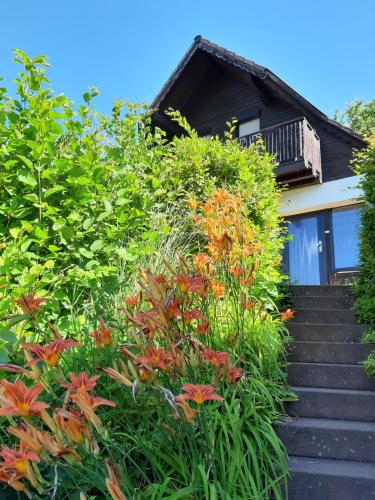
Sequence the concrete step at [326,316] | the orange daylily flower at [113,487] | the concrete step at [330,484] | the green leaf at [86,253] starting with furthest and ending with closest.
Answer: the concrete step at [326,316], the green leaf at [86,253], the concrete step at [330,484], the orange daylily flower at [113,487]

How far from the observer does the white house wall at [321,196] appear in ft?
32.3

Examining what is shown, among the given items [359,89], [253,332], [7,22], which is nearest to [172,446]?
[253,332]

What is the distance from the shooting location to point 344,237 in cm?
979

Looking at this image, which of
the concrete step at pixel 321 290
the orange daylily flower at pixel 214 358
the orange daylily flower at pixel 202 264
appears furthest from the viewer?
the concrete step at pixel 321 290

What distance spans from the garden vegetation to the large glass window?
6127 millimetres

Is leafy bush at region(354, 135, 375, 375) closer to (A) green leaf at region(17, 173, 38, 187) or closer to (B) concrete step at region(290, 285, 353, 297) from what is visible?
(B) concrete step at region(290, 285, 353, 297)

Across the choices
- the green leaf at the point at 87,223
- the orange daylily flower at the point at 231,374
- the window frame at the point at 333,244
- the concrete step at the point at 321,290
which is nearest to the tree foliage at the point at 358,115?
the window frame at the point at 333,244

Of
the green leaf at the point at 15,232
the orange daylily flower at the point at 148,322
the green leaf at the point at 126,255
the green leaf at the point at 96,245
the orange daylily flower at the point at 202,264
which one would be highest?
the green leaf at the point at 15,232

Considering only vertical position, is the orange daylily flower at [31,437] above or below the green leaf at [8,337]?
below

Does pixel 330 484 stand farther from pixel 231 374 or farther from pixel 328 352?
pixel 328 352

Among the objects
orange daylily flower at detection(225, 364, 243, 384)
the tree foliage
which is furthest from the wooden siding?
the tree foliage

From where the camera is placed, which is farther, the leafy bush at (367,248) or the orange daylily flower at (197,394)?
the leafy bush at (367,248)

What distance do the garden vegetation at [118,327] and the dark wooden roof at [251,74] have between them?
744cm

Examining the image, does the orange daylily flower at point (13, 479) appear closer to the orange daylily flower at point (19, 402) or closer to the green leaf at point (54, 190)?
the orange daylily flower at point (19, 402)
